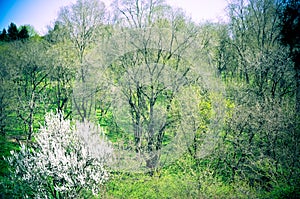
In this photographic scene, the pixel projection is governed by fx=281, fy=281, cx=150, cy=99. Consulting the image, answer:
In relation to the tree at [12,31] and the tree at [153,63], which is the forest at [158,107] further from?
the tree at [12,31]

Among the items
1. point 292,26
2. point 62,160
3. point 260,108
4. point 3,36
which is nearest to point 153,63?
point 260,108

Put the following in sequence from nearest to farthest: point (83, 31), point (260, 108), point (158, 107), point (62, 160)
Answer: point (62, 160) < point (260, 108) < point (158, 107) < point (83, 31)

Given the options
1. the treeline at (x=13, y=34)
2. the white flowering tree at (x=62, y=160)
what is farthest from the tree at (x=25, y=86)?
the treeline at (x=13, y=34)

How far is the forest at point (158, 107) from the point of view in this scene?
13164 mm

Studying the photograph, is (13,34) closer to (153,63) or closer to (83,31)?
(83,31)

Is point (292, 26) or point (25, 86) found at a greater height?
point (292, 26)

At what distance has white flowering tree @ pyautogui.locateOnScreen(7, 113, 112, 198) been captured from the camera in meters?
12.4

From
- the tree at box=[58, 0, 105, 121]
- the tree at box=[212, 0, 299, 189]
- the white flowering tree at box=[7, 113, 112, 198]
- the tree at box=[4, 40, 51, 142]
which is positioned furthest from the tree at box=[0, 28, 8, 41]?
the tree at box=[212, 0, 299, 189]

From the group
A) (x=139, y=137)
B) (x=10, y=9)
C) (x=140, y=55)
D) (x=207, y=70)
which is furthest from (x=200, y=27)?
(x=10, y=9)

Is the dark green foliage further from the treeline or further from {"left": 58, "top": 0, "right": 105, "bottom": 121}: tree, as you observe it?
the treeline

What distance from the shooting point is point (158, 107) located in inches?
812

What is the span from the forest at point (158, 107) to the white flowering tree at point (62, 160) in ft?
0.24

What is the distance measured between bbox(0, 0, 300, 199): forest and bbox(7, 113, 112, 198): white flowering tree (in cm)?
7

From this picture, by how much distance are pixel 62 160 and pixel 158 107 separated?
970 centimetres
